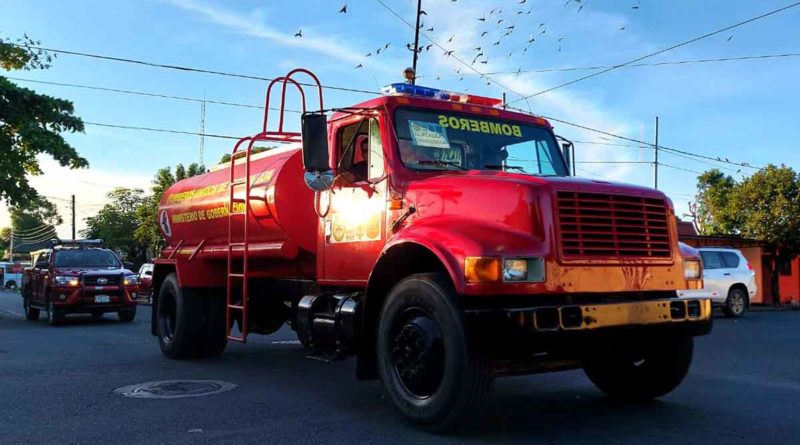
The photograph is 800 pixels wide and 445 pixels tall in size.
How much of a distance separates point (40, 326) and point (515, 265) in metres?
14.0

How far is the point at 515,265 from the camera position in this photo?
4.82m

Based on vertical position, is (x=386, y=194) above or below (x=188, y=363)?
above

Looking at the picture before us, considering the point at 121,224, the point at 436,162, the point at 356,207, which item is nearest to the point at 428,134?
the point at 436,162

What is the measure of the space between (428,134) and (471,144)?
0.42 metres

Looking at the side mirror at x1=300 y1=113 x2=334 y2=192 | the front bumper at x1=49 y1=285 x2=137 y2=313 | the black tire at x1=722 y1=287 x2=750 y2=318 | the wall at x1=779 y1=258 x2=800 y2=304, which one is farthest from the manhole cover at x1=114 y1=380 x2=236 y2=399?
the wall at x1=779 y1=258 x2=800 y2=304

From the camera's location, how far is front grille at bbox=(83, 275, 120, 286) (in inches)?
632

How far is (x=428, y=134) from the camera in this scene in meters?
6.29

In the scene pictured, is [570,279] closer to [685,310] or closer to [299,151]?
[685,310]

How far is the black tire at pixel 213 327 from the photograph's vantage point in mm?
9289

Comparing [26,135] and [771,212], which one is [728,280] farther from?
[26,135]

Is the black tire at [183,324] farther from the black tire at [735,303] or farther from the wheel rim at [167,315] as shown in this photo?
the black tire at [735,303]

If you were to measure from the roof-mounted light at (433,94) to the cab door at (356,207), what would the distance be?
0.39 meters

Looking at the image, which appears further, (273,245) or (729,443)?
(273,245)

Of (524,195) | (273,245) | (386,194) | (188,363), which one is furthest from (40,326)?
(524,195)
